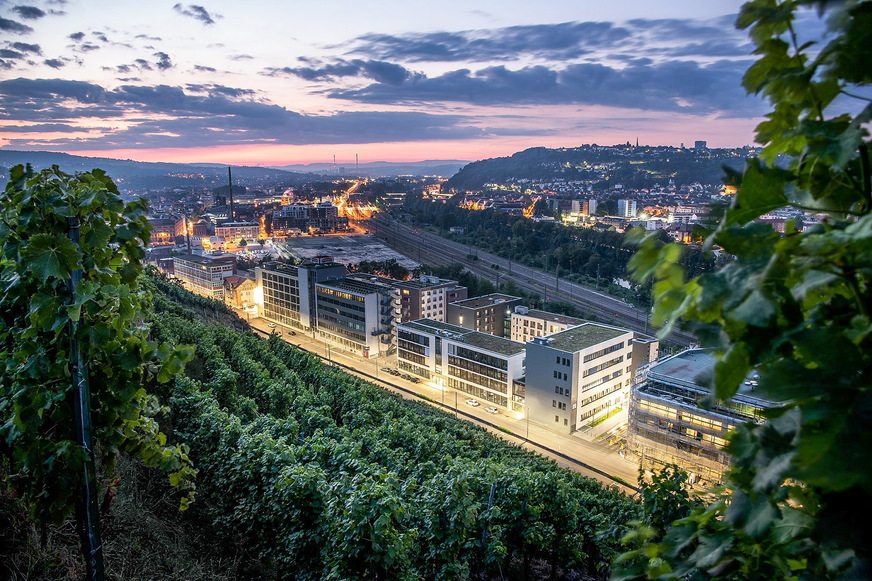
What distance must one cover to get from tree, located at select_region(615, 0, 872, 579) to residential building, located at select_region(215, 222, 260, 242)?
76.6 m

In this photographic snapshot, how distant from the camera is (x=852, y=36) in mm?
695

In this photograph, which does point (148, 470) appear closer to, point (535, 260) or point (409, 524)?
point (409, 524)

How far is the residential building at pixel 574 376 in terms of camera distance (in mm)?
20469

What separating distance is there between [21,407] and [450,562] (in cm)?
507

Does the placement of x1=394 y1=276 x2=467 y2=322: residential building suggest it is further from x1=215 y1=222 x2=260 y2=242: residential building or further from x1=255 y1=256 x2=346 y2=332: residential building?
x1=215 y1=222 x2=260 y2=242: residential building

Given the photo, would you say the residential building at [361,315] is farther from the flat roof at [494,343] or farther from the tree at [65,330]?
the tree at [65,330]

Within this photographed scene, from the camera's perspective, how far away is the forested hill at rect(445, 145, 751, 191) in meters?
91.9

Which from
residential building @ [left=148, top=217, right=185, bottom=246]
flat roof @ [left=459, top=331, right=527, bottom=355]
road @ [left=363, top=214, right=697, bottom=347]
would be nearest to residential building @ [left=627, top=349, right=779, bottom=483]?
road @ [left=363, top=214, right=697, bottom=347]

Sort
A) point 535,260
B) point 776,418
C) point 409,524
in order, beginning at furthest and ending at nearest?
1. point 535,260
2. point 409,524
3. point 776,418

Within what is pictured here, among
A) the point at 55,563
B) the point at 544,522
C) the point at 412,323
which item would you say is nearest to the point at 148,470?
the point at 55,563

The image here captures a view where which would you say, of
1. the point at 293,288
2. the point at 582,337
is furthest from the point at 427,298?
the point at 582,337

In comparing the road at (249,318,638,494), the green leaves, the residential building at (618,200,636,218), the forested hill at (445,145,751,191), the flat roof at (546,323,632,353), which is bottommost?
the road at (249,318,638,494)

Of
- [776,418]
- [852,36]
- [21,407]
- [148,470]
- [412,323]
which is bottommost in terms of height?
[412,323]

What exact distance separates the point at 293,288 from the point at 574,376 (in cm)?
2305
